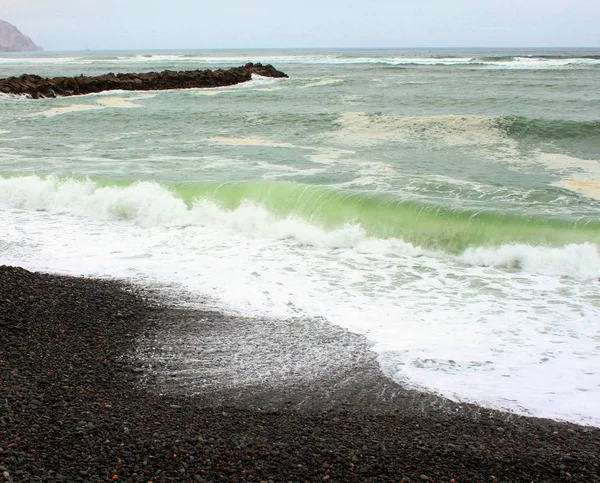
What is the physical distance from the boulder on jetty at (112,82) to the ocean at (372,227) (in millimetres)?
9314

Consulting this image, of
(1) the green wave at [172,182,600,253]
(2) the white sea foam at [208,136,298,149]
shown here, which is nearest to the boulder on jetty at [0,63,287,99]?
(2) the white sea foam at [208,136,298,149]

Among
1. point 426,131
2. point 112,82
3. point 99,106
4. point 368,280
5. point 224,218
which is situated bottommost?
point 368,280

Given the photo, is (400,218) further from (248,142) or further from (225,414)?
(248,142)

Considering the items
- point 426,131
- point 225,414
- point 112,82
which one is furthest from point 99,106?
point 225,414

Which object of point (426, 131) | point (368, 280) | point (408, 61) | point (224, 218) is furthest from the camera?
point (408, 61)

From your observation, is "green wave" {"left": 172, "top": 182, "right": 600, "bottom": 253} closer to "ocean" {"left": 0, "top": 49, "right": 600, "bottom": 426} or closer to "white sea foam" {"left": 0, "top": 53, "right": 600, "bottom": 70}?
"ocean" {"left": 0, "top": 49, "right": 600, "bottom": 426}

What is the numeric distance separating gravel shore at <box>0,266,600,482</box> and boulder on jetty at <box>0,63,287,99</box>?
77.5ft

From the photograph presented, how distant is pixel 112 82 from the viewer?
2984 centimetres

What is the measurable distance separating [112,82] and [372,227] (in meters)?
24.7

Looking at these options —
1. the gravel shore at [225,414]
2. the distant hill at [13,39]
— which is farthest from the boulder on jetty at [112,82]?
the distant hill at [13,39]

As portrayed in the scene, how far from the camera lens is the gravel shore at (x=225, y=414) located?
3.10m

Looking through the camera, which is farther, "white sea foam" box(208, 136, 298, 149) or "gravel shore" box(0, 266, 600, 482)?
"white sea foam" box(208, 136, 298, 149)

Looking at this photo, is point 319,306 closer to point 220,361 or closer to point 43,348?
point 220,361

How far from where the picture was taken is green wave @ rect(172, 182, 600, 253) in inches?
311
